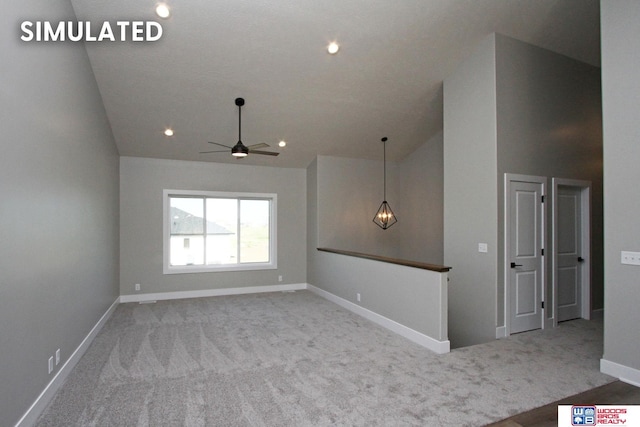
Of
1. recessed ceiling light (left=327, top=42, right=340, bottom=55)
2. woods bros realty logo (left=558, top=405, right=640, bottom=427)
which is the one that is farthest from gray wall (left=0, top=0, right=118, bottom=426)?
woods bros realty logo (left=558, top=405, right=640, bottom=427)

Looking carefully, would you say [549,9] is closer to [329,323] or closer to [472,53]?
[472,53]

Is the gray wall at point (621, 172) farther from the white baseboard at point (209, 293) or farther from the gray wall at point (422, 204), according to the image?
the white baseboard at point (209, 293)

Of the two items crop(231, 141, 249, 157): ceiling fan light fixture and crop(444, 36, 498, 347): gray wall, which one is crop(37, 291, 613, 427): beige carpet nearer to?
crop(444, 36, 498, 347): gray wall

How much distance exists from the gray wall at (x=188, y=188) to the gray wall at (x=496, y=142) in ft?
11.9

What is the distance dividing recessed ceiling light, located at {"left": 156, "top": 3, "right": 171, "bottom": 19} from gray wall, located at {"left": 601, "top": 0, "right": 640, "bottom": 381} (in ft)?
14.4

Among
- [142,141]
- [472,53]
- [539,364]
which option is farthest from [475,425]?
[142,141]

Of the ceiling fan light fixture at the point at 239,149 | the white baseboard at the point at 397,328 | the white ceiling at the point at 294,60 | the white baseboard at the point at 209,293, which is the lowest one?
the white baseboard at the point at 209,293

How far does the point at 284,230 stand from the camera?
7.55 m

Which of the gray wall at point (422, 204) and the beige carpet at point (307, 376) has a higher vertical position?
the gray wall at point (422, 204)

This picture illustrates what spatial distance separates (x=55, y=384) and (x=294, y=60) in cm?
435

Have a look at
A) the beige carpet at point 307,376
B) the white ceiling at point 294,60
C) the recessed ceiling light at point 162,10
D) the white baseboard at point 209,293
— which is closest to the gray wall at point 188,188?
the white baseboard at point 209,293

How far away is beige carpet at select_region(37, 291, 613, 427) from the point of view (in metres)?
2.60

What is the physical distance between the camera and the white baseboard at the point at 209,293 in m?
6.44

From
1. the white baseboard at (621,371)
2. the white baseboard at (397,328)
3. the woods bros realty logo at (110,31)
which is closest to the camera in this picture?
the white baseboard at (621,371)
